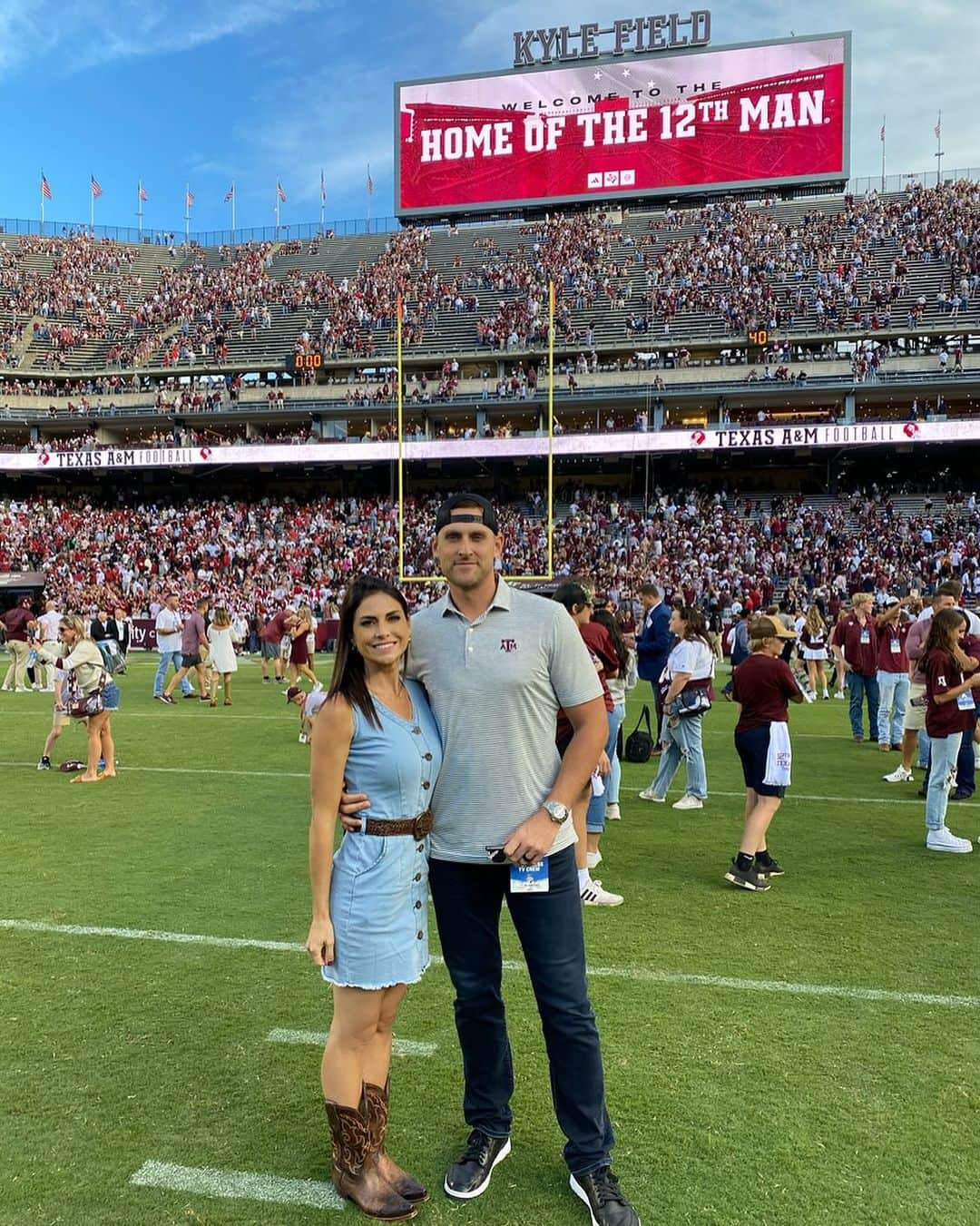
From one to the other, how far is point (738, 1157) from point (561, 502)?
33.5m

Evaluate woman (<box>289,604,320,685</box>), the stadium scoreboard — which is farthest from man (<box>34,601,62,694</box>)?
the stadium scoreboard

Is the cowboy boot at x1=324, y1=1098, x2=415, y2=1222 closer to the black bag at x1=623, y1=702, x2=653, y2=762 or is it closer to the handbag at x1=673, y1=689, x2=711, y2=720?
the handbag at x1=673, y1=689, x2=711, y2=720

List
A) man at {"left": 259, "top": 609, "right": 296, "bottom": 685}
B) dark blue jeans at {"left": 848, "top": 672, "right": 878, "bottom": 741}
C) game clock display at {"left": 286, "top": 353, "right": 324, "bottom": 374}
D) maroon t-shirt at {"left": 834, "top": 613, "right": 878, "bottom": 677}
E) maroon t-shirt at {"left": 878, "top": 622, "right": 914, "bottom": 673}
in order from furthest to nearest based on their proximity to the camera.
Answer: game clock display at {"left": 286, "top": 353, "right": 324, "bottom": 374}, man at {"left": 259, "top": 609, "right": 296, "bottom": 685}, dark blue jeans at {"left": 848, "top": 672, "right": 878, "bottom": 741}, maroon t-shirt at {"left": 834, "top": 613, "right": 878, "bottom": 677}, maroon t-shirt at {"left": 878, "top": 622, "right": 914, "bottom": 673}

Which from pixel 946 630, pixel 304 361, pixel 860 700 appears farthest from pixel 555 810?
pixel 304 361

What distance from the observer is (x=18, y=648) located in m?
17.5

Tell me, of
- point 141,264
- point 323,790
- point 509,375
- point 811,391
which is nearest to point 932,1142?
point 323,790

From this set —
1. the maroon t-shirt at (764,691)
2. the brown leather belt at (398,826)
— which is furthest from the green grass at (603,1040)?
the brown leather belt at (398,826)

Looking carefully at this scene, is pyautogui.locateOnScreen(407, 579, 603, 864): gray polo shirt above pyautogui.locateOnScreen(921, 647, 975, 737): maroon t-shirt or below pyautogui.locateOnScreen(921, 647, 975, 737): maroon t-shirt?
above

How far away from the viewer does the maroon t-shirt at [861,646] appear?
1055 centimetres

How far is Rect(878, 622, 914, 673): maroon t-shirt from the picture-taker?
9961 mm

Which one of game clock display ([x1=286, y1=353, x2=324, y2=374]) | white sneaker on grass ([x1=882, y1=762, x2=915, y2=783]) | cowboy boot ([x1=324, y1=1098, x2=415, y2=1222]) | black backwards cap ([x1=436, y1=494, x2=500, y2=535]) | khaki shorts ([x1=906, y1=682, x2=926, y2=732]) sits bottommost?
white sneaker on grass ([x1=882, y1=762, x2=915, y2=783])

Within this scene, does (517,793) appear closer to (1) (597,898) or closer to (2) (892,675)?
(1) (597,898)

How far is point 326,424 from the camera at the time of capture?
4262 centimetres

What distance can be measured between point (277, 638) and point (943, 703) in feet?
40.5
